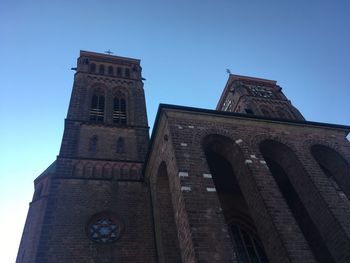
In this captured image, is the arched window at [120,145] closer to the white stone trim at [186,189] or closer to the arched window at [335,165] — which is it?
the white stone trim at [186,189]

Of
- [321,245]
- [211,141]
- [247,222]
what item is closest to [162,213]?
[211,141]

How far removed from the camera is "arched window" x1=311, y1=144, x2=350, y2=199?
41.9ft

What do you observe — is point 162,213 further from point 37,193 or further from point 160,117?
point 37,193

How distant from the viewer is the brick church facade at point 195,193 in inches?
364

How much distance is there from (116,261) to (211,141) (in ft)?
21.1

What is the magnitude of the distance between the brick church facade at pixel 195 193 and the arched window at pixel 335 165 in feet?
0.15

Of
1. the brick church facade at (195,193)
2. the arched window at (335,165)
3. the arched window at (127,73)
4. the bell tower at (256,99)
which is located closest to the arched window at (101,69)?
the arched window at (127,73)

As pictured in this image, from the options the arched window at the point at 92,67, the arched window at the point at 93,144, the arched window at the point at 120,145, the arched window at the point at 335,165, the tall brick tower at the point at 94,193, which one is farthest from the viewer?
the arched window at the point at 92,67

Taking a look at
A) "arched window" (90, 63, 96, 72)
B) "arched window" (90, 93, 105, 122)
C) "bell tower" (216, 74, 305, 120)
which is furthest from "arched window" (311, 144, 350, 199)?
"arched window" (90, 63, 96, 72)

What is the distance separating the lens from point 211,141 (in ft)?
40.2

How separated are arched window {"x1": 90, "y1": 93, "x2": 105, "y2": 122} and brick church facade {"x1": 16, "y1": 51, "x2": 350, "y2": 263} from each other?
1.27 m

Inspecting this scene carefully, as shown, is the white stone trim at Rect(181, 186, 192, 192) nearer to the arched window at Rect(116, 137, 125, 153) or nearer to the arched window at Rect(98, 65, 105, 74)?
the arched window at Rect(116, 137, 125, 153)

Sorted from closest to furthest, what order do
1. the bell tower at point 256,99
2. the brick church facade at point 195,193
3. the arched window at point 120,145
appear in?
the brick church facade at point 195,193 → the arched window at point 120,145 → the bell tower at point 256,99

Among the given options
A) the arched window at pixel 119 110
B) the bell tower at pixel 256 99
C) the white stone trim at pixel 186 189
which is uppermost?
the bell tower at pixel 256 99
